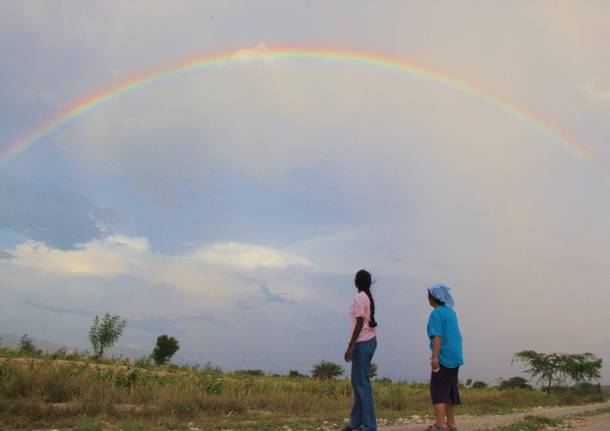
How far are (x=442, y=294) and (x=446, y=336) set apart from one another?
1.90 feet

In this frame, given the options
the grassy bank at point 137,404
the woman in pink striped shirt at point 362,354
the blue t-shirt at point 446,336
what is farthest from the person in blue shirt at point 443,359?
the grassy bank at point 137,404

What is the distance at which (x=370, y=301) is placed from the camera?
757 cm

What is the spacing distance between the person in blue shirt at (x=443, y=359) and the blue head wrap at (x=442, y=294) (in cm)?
15

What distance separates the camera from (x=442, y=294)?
778 centimetres

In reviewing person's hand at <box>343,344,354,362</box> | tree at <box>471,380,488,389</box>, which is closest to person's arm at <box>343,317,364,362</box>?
person's hand at <box>343,344,354,362</box>

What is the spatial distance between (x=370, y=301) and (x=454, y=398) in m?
1.78

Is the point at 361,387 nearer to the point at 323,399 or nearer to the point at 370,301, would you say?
the point at 370,301

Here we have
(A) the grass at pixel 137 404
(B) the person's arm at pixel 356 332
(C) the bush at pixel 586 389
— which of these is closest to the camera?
(B) the person's arm at pixel 356 332

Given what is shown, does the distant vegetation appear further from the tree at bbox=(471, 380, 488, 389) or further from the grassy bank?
the tree at bbox=(471, 380, 488, 389)

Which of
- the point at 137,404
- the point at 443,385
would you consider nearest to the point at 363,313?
the point at 443,385

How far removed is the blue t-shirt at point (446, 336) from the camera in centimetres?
754

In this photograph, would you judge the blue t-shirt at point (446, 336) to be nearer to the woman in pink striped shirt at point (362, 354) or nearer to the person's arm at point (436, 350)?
the person's arm at point (436, 350)

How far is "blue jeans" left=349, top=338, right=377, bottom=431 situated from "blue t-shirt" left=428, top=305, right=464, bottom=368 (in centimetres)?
84

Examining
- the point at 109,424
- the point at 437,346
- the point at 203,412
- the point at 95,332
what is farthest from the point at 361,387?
the point at 95,332
